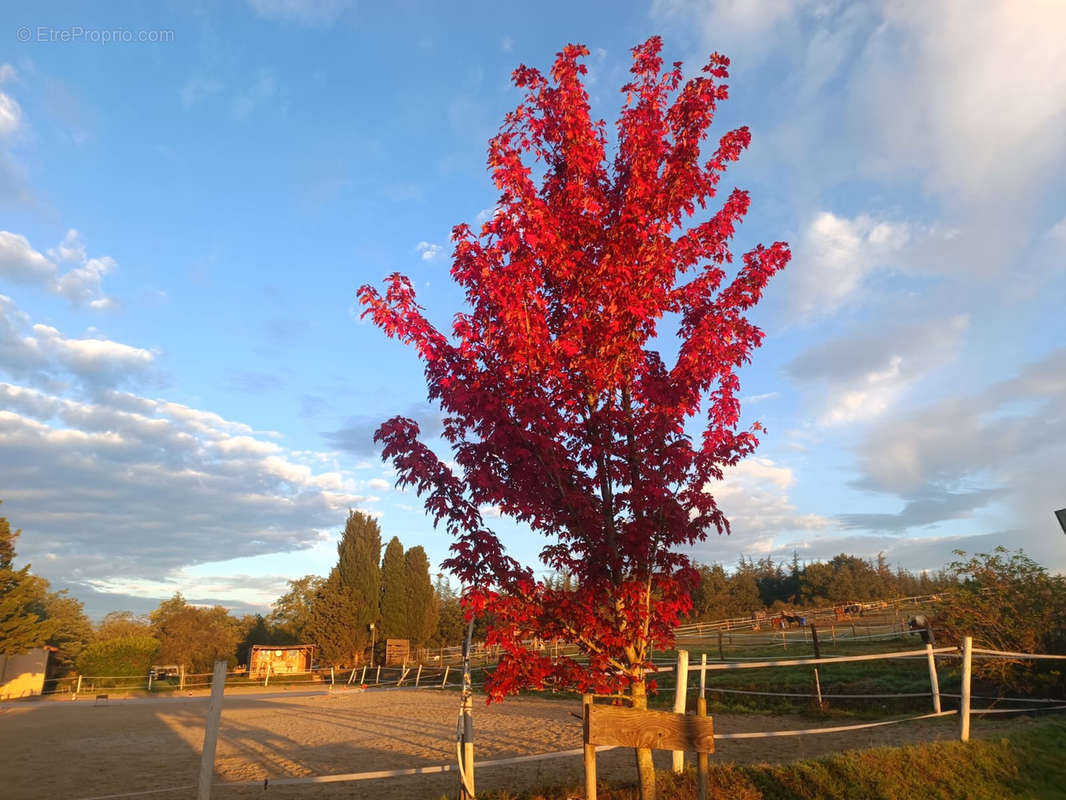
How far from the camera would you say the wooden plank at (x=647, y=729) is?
389 cm

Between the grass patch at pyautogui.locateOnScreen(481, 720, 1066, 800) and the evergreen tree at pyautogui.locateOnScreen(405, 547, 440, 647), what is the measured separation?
5428 centimetres

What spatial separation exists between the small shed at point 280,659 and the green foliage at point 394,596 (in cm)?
745

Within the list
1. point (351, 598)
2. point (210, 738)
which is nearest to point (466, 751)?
point (210, 738)

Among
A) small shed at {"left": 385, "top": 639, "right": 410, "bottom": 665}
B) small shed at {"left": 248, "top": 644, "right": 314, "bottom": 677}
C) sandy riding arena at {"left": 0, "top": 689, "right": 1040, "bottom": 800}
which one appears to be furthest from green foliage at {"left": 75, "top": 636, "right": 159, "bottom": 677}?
sandy riding arena at {"left": 0, "top": 689, "right": 1040, "bottom": 800}

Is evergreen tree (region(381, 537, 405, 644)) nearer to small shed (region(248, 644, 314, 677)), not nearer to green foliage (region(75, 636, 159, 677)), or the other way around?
small shed (region(248, 644, 314, 677))

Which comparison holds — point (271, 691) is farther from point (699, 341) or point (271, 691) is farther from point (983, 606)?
point (699, 341)

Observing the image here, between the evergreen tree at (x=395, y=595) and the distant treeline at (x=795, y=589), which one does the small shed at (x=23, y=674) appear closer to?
the evergreen tree at (x=395, y=595)

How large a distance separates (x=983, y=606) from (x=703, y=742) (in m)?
12.7

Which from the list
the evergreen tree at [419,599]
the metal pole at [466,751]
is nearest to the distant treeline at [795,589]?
the evergreen tree at [419,599]

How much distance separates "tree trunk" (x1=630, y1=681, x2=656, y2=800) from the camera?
4.75 metres

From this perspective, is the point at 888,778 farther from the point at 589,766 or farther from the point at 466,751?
the point at 589,766

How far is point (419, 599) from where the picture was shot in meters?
58.7

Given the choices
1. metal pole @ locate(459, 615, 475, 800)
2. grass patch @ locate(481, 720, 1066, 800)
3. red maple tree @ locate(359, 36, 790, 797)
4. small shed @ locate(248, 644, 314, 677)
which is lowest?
small shed @ locate(248, 644, 314, 677)

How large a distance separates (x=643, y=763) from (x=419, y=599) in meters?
57.2
